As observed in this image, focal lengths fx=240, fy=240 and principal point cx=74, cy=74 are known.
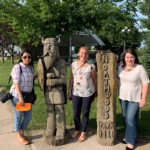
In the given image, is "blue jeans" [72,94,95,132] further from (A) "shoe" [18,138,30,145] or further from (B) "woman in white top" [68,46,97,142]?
(A) "shoe" [18,138,30,145]

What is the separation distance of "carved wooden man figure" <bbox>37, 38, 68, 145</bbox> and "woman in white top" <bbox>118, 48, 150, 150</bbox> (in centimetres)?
104

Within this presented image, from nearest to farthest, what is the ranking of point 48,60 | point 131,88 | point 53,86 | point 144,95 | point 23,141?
point 144,95 < point 131,88 < point 48,60 < point 53,86 < point 23,141

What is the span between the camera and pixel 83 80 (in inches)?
163

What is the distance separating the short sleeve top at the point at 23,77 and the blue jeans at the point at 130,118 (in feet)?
5.26

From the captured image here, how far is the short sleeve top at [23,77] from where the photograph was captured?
13.0 ft

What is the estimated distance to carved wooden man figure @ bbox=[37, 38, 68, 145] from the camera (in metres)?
4.11

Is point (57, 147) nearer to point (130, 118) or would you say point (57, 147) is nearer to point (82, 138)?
point (82, 138)

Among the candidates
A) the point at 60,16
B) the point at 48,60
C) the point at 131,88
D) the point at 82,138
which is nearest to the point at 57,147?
the point at 82,138

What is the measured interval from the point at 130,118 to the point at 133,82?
611 millimetres

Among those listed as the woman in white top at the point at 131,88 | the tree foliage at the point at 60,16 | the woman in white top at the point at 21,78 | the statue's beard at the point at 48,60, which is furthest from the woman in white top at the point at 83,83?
the tree foliage at the point at 60,16

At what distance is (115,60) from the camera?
4.05m

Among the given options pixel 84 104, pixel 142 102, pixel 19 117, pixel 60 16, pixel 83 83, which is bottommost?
pixel 19 117

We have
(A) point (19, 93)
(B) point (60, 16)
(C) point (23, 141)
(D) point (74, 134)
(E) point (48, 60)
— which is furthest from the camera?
(B) point (60, 16)

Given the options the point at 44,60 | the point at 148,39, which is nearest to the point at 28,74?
the point at 44,60
